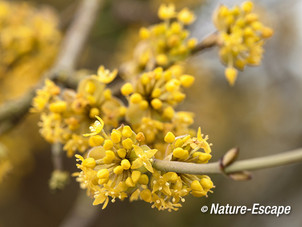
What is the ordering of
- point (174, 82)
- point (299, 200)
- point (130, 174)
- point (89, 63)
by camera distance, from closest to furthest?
point (130, 174) < point (174, 82) < point (299, 200) < point (89, 63)

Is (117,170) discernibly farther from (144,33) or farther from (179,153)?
(144,33)

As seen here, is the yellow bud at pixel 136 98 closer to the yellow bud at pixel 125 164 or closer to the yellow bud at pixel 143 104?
the yellow bud at pixel 143 104

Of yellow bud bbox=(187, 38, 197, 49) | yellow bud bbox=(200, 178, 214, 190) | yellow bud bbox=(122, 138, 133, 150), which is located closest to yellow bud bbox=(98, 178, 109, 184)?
yellow bud bbox=(122, 138, 133, 150)

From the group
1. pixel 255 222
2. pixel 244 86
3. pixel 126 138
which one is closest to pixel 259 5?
pixel 244 86

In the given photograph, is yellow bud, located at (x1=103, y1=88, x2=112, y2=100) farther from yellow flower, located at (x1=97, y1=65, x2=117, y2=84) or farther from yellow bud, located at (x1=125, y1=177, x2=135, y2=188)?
yellow bud, located at (x1=125, y1=177, x2=135, y2=188)

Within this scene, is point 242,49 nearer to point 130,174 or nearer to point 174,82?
point 174,82

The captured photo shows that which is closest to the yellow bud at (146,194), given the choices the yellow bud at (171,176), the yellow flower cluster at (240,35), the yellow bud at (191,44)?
the yellow bud at (171,176)

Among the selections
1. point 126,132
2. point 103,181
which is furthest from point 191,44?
point 103,181
